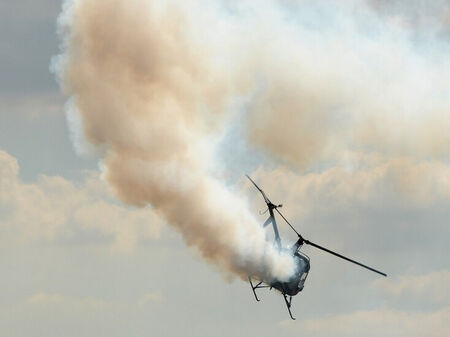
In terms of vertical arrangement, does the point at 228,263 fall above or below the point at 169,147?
below

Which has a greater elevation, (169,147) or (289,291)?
(169,147)

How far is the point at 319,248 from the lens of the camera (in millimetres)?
148750

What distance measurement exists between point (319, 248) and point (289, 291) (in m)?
7.77

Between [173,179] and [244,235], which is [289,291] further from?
[173,179]

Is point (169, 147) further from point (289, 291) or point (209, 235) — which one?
point (289, 291)

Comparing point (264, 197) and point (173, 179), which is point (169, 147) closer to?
point (173, 179)

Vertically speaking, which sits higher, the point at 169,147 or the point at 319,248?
the point at 169,147

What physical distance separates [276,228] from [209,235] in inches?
318

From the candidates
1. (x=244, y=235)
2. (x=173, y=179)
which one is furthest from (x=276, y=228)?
(x=173, y=179)

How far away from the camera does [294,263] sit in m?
153

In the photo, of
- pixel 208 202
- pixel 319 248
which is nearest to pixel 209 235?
pixel 208 202

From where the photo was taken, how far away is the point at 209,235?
151 metres

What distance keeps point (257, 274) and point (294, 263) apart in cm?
499

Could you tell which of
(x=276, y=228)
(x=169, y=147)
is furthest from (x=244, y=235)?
(x=169, y=147)
